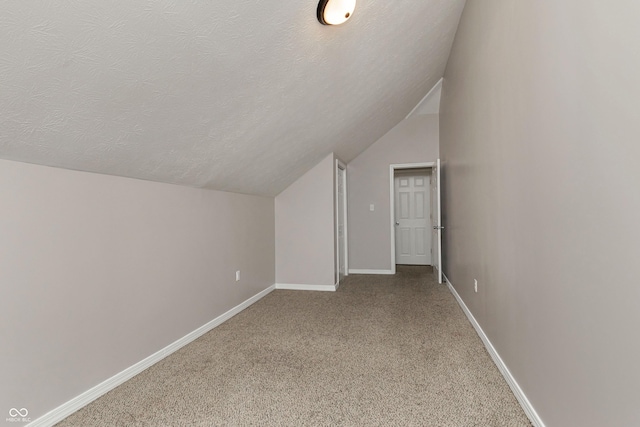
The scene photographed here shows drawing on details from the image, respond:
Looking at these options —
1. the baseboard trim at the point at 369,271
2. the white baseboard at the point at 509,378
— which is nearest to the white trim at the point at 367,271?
the baseboard trim at the point at 369,271

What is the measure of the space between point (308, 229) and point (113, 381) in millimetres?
2892

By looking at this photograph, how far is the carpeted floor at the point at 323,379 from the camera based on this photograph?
5.54 ft

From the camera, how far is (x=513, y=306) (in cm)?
188

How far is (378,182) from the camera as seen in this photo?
561 centimetres

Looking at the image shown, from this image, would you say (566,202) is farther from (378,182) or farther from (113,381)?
(378,182)

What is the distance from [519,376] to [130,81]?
2.35 meters

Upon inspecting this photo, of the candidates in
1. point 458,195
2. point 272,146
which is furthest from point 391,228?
point 272,146

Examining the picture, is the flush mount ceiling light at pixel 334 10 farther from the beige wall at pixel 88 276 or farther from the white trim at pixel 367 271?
Answer: the white trim at pixel 367 271

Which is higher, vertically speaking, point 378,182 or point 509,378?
point 378,182

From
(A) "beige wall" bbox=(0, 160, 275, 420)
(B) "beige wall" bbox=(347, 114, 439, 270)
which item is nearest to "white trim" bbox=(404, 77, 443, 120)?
(B) "beige wall" bbox=(347, 114, 439, 270)

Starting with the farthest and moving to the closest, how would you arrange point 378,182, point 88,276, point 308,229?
point 378,182, point 308,229, point 88,276

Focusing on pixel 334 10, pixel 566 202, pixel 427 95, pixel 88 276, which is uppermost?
pixel 427 95

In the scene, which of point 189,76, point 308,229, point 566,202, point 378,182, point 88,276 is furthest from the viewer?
point 378,182

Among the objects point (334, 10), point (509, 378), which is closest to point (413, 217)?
point (509, 378)
